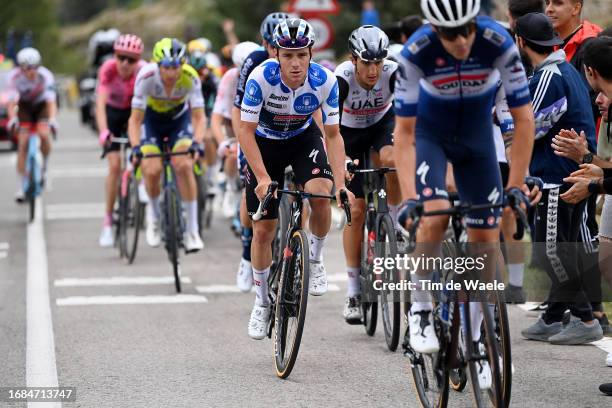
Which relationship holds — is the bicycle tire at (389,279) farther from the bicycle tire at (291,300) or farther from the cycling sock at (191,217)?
the cycling sock at (191,217)

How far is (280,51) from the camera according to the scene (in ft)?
25.8

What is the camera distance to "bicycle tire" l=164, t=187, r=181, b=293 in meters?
11.2

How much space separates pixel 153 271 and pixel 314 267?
439 centimetres

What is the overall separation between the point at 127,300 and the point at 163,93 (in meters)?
2.18

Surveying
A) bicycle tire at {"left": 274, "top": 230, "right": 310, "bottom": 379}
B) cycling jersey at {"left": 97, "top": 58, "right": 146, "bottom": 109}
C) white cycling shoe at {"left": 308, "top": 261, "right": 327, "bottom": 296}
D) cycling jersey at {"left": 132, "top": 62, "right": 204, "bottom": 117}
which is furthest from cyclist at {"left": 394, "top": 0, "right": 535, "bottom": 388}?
cycling jersey at {"left": 97, "top": 58, "right": 146, "bottom": 109}

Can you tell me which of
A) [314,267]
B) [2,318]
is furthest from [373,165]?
[2,318]

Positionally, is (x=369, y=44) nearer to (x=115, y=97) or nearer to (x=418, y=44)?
(x=418, y=44)

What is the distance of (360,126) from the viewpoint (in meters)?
9.24

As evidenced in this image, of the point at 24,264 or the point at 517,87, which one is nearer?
the point at 517,87

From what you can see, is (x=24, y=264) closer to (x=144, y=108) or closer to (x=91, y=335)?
(x=144, y=108)

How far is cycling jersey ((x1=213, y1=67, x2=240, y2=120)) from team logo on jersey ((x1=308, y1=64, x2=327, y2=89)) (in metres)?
4.52

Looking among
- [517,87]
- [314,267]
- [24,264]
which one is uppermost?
[517,87]

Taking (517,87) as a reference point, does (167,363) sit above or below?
below

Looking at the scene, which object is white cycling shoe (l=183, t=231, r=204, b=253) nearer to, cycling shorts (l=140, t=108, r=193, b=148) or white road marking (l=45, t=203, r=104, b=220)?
cycling shorts (l=140, t=108, r=193, b=148)
